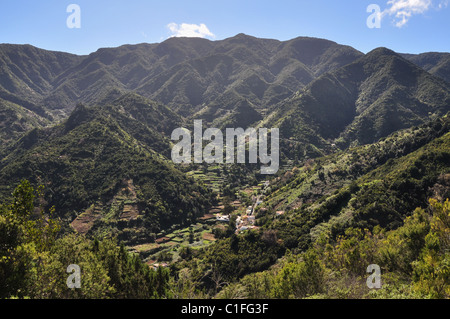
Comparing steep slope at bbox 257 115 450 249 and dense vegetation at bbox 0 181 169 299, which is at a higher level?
steep slope at bbox 257 115 450 249

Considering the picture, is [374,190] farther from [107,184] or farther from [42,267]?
[107,184]

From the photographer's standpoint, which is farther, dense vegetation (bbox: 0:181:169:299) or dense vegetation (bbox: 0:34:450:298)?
dense vegetation (bbox: 0:34:450:298)

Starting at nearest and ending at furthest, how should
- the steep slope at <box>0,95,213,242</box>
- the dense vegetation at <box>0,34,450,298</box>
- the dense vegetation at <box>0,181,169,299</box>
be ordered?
the dense vegetation at <box>0,181,169,299</box> → the dense vegetation at <box>0,34,450,298</box> → the steep slope at <box>0,95,213,242</box>

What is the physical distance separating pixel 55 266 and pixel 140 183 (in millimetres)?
109350

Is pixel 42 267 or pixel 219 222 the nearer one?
pixel 42 267

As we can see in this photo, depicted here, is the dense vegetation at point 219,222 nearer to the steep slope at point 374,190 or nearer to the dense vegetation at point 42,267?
the dense vegetation at point 42,267

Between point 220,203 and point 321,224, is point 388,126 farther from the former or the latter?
point 321,224

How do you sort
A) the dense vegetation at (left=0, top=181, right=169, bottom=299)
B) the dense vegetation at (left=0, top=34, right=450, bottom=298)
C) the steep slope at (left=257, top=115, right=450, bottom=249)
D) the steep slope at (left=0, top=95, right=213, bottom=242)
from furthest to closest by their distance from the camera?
the steep slope at (left=0, top=95, right=213, bottom=242), the steep slope at (left=257, top=115, right=450, bottom=249), the dense vegetation at (left=0, top=34, right=450, bottom=298), the dense vegetation at (left=0, top=181, right=169, bottom=299)

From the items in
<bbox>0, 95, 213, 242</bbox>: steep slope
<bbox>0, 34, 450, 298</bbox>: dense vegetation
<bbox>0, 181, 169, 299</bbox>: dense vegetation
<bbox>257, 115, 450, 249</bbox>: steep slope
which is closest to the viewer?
<bbox>0, 181, 169, 299</bbox>: dense vegetation

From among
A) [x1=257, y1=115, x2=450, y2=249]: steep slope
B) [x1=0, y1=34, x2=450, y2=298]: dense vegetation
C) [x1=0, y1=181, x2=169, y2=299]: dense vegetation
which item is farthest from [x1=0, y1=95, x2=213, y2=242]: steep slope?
[x1=0, y1=181, x2=169, y2=299]: dense vegetation

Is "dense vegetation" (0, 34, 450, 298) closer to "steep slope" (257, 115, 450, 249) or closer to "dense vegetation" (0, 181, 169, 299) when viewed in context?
"dense vegetation" (0, 181, 169, 299)

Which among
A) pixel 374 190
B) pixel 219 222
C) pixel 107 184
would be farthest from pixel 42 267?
pixel 107 184

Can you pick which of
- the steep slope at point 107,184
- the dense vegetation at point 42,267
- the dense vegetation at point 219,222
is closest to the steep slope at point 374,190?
the dense vegetation at point 219,222

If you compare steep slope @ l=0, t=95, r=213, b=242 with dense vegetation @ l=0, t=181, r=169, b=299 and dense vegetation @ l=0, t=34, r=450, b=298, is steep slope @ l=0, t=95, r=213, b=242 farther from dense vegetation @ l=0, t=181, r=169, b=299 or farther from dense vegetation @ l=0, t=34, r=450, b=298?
dense vegetation @ l=0, t=181, r=169, b=299
